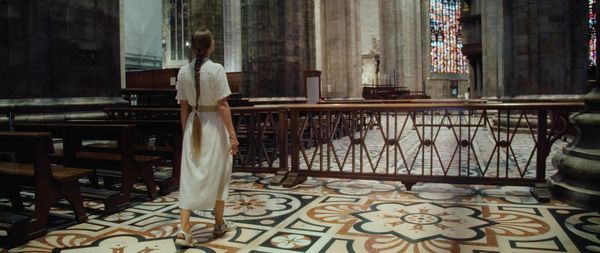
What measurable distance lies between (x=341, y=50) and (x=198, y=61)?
17489mm

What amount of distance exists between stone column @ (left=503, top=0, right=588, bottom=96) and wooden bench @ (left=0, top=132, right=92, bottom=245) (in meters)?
10.5

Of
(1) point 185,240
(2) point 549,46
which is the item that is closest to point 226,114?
(1) point 185,240

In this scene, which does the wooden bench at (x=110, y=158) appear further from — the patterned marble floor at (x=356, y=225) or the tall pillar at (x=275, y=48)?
the tall pillar at (x=275, y=48)

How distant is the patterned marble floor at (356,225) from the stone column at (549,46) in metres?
6.79

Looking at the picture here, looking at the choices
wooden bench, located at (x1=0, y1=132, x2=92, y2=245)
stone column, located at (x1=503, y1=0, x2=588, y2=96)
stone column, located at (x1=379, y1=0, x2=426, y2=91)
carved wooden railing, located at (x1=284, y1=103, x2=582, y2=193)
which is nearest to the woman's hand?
wooden bench, located at (x1=0, y1=132, x2=92, y2=245)

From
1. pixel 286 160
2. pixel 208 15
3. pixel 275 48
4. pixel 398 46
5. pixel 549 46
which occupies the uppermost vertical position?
pixel 208 15

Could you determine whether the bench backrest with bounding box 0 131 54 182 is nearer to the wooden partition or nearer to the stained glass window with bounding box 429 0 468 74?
the wooden partition

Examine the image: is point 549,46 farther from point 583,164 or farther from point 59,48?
point 59,48

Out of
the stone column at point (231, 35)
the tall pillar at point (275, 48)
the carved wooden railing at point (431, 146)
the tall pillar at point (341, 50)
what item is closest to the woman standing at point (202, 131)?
the carved wooden railing at point (431, 146)

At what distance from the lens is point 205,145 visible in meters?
3.26

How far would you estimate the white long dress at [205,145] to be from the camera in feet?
10.6

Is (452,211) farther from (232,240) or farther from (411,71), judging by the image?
(411,71)

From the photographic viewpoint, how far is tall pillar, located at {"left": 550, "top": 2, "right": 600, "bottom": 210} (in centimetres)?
398

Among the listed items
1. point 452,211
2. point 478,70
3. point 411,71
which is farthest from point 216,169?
point 411,71
